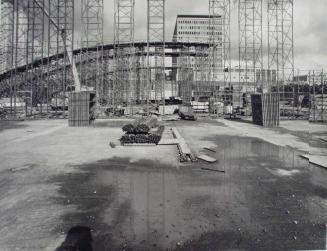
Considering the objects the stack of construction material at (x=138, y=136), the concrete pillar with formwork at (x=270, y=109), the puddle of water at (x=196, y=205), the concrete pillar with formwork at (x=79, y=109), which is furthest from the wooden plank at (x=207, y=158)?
the concrete pillar with formwork at (x=79, y=109)

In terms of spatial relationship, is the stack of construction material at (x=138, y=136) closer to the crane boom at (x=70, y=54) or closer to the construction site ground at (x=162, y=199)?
the construction site ground at (x=162, y=199)

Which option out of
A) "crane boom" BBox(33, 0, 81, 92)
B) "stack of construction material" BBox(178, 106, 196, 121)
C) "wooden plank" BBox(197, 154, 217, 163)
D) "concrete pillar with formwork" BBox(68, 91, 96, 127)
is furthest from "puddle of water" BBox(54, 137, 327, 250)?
"stack of construction material" BBox(178, 106, 196, 121)

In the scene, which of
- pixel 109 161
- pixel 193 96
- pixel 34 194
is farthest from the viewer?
pixel 193 96

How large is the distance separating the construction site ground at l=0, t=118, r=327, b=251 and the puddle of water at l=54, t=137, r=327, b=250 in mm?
18

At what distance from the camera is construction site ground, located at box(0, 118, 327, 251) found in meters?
4.75

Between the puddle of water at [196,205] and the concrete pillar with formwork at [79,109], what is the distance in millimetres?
11946

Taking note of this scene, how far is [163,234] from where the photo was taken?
4867mm

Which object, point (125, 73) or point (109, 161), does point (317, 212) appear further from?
point (125, 73)

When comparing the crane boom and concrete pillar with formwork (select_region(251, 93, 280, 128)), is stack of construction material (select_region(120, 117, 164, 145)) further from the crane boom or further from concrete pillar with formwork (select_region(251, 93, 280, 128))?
the crane boom

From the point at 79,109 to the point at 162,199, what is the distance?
1612 centimetres

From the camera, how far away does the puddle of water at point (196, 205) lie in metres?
4.71

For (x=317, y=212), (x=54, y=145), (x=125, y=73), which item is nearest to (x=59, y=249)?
(x=317, y=212)

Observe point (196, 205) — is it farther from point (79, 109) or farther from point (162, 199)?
point (79, 109)

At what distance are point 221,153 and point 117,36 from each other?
2099 cm
